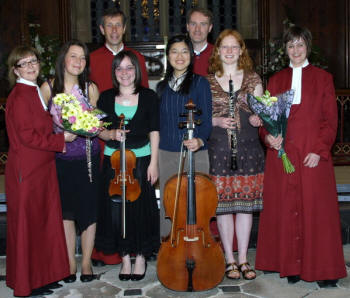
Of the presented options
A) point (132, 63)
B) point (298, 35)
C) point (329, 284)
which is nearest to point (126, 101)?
point (132, 63)

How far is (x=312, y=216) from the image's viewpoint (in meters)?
3.25

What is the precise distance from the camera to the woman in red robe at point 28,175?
120 inches

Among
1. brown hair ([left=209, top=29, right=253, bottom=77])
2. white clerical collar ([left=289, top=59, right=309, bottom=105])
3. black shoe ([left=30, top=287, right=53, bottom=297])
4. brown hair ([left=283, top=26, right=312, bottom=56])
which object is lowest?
black shoe ([left=30, top=287, right=53, bottom=297])

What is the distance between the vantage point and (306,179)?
3.24m

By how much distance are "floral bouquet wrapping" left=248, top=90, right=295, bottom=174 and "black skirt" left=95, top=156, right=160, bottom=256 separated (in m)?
0.82

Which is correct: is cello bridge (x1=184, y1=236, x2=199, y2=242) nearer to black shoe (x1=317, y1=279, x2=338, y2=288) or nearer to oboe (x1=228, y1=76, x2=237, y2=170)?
oboe (x1=228, y1=76, x2=237, y2=170)

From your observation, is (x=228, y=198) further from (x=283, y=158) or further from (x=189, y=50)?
(x=189, y=50)

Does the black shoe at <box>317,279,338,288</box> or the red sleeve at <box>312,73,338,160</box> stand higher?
the red sleeve at <box>312,73,338,160</box>

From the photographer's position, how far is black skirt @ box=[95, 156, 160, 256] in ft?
11.0

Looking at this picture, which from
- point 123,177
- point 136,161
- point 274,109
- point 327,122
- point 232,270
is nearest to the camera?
point 274,109

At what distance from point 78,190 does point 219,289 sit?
1115 millimetres

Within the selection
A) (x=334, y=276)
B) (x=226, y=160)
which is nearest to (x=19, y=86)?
(x=226, y=160)

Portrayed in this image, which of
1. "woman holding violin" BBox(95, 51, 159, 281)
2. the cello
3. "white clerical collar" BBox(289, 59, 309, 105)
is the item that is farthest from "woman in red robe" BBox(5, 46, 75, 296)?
"white clerical collar" BBox(289, 59, 309, 105)

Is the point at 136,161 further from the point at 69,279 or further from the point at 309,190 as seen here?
the point at 309,190
